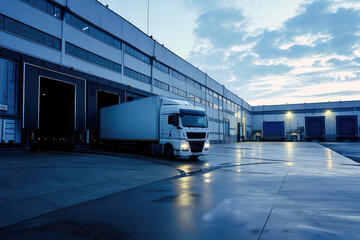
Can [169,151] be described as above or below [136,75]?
below

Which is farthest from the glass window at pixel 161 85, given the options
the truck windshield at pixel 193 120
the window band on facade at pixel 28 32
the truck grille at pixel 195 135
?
the truck grille at pixel 195 135

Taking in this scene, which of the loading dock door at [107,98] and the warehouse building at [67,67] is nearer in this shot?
the warehouse building at [67,67]

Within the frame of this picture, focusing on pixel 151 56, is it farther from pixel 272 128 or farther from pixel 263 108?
pixel 263 108

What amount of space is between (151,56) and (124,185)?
89.6 feet

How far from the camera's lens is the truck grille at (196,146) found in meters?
14.5

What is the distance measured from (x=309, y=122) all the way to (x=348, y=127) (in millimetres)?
8771

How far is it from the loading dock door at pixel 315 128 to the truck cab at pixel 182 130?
5122 centimetres

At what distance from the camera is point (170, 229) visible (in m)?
3.76

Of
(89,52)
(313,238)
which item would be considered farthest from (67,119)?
(313,238)

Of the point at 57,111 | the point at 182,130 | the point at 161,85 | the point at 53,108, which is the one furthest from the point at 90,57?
the point at 182,130

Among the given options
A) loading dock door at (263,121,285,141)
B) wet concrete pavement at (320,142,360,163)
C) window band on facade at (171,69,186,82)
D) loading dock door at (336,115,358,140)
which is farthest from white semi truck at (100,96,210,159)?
loading dock door at (336,115,358,140)

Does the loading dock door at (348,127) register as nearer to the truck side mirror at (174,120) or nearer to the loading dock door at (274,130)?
the loading dock door at (274,130)

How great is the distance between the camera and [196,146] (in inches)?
580

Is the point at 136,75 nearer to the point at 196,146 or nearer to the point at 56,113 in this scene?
the point at 56,113
